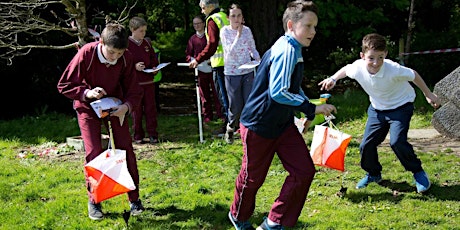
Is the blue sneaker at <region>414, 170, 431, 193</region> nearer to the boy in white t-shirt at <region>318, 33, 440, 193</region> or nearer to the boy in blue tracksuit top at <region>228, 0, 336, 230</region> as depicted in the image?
the boy in white t-shirt at <region>318, 33, 440, 193</region>

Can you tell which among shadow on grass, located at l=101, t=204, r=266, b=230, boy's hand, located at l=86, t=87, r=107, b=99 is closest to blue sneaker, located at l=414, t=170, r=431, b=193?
shadow on grass, located at l=101, t=204, r=266, b=230

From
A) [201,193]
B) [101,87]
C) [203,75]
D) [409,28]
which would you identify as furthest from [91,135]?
[409,28]

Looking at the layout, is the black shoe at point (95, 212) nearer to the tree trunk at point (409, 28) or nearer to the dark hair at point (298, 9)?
the dark hair at point (298, 9)

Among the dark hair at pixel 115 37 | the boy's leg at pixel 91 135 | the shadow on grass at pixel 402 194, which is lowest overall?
the shadow on grass at pixel 402 194

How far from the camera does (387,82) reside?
520 cm

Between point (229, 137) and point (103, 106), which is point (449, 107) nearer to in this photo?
point (229, 137)

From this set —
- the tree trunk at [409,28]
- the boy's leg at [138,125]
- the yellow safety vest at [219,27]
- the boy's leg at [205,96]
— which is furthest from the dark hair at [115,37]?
the tree trunk at [409,28]

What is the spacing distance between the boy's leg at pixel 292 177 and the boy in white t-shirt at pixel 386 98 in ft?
2.92

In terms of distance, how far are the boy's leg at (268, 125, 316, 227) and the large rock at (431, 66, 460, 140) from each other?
3.67 meters

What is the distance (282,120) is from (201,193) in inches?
71.7

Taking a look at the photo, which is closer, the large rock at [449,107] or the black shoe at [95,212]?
the black shoe at [95,212]

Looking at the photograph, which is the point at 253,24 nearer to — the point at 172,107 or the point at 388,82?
the point at 172,107

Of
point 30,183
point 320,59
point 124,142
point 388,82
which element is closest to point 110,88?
point 124,142

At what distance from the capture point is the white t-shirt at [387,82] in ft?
16.9
